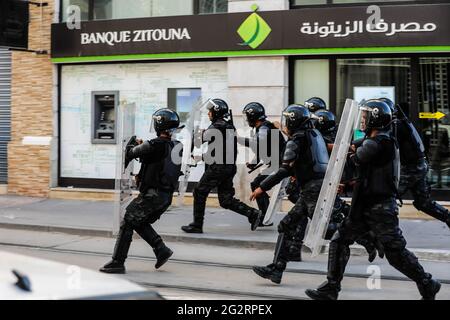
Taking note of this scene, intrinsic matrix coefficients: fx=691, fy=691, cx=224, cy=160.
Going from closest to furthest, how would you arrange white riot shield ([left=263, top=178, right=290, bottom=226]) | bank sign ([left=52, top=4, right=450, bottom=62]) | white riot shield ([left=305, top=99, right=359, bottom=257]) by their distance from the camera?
white riot shield ([left=305, top=99, right=359, bottom=257])
white riot shield ([left=263, top=178, right=290, bottom=226])
bank sign ([left=52, top=4, right=450, bottom=62])

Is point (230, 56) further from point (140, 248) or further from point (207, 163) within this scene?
point (140, 248)

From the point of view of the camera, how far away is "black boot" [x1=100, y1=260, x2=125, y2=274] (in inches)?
310

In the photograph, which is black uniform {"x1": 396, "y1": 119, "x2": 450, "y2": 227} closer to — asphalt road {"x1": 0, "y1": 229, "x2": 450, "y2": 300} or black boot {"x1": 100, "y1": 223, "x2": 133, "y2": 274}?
asphalt road {"x1": 0, "y1": 229, "x2": 450, "y2": 300}

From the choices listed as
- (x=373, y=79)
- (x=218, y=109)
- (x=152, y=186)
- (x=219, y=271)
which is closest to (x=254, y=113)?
(x=218, y=109)

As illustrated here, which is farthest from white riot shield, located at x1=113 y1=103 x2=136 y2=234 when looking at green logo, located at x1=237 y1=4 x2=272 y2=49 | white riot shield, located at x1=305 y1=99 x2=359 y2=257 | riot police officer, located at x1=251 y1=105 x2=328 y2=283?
green logo, located at x1=237 y1=4 x2=272 y2=49

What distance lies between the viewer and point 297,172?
756 centimetres

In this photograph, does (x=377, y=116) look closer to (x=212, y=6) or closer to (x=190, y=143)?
(x=190, y=143)

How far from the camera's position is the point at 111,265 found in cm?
791

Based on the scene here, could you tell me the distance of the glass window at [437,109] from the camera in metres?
12.5

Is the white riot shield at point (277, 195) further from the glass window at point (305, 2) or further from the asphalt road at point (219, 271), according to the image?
the glass window at point (305, 2)

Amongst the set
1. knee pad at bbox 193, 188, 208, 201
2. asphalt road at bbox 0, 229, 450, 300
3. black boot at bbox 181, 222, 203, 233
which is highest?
knee pad at bbox 193, 188, 208, 201

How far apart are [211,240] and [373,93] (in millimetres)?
4755

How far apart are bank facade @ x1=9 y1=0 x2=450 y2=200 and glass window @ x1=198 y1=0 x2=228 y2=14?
21mm
